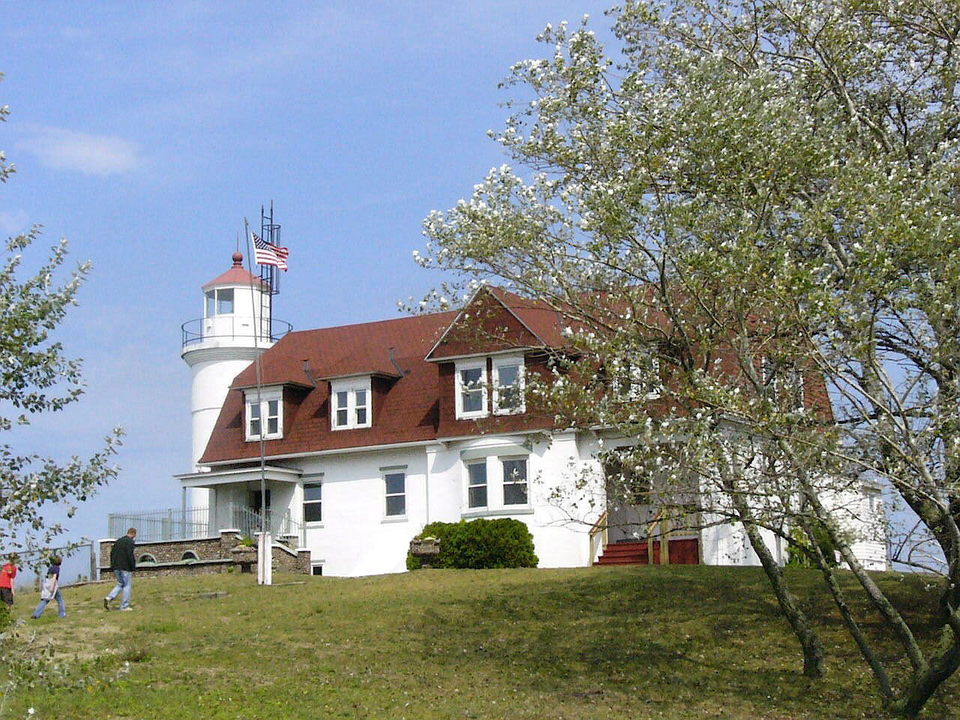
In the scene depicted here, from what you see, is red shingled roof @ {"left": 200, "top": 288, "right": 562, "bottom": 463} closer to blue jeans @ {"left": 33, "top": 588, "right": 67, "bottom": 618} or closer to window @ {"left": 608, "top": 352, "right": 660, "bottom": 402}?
blue jeans @ {"left": 33, "top": 588, "right": 67, "bottom": 618}

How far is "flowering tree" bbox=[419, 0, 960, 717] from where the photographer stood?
15211 millimetres

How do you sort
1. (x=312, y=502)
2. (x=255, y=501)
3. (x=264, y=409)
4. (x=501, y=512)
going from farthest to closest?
(x=255, y=501)
(x=264, y=409)
(x=312, y=502)
(x=501, y=512)

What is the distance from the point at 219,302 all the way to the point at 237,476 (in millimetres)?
8874

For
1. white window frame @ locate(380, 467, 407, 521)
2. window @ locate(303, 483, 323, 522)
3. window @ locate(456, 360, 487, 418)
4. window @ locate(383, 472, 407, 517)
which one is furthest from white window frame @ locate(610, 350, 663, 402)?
window @ locate(303, 483, 323, 522)

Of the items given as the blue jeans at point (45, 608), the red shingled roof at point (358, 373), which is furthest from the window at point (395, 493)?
the blue jeans at point (45, 608)

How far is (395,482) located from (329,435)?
285 centimetres

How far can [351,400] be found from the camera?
3947cm

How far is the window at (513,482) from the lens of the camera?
35.4 metres

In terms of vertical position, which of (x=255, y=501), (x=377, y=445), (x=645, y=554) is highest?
(x=377, y=445)

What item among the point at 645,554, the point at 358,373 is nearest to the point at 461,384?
the point at 358,373

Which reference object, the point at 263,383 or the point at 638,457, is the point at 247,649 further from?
the point at 263,383

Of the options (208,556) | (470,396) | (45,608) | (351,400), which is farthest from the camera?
(351,400)

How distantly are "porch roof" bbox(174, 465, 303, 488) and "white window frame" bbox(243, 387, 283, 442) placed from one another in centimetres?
111

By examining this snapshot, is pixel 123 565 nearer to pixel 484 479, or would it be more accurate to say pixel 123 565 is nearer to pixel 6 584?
pixel 6 584
